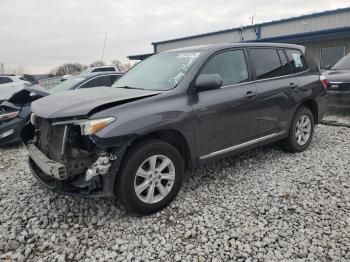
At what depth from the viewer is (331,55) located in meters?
13.9

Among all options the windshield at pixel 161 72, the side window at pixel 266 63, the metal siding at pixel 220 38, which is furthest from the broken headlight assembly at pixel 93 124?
the metal siding at pixel 220 38

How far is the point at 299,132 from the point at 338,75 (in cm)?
352

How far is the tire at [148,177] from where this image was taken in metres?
3.04

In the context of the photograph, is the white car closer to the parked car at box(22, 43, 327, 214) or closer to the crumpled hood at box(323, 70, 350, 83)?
the parked car at box(22, 43, 327, 214)

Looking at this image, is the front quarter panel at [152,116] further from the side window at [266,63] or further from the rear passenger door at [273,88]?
the side window at [266,63]

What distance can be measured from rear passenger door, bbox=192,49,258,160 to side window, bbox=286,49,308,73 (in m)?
1.19

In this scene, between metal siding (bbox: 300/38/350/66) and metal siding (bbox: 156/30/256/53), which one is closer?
metal siding (bbox: 300/38/350/66)

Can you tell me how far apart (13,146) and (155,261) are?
5.18m

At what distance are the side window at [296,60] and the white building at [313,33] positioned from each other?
9.42m

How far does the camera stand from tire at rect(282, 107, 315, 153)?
195 inches

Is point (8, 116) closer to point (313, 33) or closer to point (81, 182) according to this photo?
point (81, 182)

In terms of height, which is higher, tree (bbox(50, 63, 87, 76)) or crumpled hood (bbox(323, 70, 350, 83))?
tree (bbox(50, 63, 87, 76))

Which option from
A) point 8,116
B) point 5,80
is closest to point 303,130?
point 8,116

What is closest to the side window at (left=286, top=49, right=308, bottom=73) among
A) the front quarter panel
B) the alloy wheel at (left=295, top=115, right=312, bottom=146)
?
the alloy wheel at (left=295, top=115, right=312, bottom=146)
